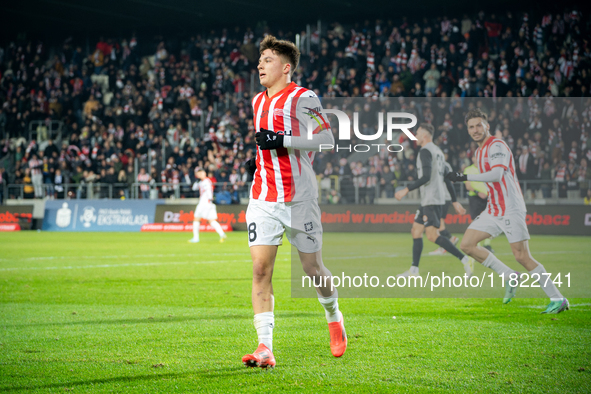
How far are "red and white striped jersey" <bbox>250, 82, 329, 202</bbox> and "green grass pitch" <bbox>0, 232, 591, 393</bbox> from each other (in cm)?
127

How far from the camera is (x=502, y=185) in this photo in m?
7.73

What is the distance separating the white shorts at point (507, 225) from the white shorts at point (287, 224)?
346 cm

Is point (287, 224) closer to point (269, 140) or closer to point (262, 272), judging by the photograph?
point (262, 272)

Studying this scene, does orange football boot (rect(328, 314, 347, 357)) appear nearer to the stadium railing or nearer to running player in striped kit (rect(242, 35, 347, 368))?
running player in striped kit (rect(242, 35, 347, 368))

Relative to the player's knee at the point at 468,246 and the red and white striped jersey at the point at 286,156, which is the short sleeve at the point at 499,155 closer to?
the player's knee at the point at 468,246

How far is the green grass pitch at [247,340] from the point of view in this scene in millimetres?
4301

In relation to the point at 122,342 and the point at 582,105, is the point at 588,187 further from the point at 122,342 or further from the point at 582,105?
the point at 122,342

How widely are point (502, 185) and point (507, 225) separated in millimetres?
474

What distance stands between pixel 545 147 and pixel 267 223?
16.2 metres

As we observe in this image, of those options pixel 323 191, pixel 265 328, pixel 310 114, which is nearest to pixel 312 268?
pixel 265 328

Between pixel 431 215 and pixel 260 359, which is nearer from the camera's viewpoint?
pixel 260 359

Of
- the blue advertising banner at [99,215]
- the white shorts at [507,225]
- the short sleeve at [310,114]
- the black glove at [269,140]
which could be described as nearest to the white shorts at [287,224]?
the black glove at [269,140]

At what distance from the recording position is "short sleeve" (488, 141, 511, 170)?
7684mm

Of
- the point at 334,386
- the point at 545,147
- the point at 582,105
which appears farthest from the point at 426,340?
the point at 582,105
